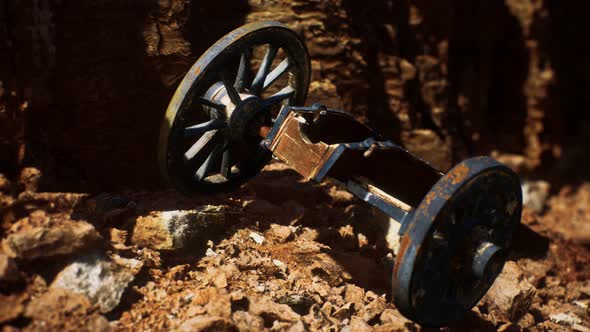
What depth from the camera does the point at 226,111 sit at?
167 inches

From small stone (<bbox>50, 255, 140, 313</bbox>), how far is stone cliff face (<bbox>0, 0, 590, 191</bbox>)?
96 centimetres

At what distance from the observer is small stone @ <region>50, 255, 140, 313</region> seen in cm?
324

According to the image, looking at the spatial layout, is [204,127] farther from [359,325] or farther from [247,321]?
[359,325]

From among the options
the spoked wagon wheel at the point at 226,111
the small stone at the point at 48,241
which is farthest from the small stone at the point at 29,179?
the spoked wagon wheel at the point at 226,111

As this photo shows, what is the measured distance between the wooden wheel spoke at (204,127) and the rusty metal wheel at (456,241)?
164 centimetres

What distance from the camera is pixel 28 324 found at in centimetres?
301

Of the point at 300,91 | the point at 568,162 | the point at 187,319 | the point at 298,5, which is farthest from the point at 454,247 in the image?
the point at 568,162

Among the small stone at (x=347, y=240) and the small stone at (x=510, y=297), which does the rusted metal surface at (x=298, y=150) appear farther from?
the small stone at (x=510, y=297)

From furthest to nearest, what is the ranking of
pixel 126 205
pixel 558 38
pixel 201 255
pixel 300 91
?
pixel 558 38, pixel 300 91, pixel 126 205, pixel 201 255

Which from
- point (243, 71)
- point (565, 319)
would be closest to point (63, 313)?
point (243, 71)

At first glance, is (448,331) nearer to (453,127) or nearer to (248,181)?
(248,181)

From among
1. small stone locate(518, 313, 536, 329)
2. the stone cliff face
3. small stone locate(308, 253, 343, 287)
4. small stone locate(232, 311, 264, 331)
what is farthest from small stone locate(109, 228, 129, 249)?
small stone locate(518, 313, 536, 329)

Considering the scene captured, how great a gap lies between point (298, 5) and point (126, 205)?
8.95 ft

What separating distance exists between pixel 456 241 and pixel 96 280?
2177mm
